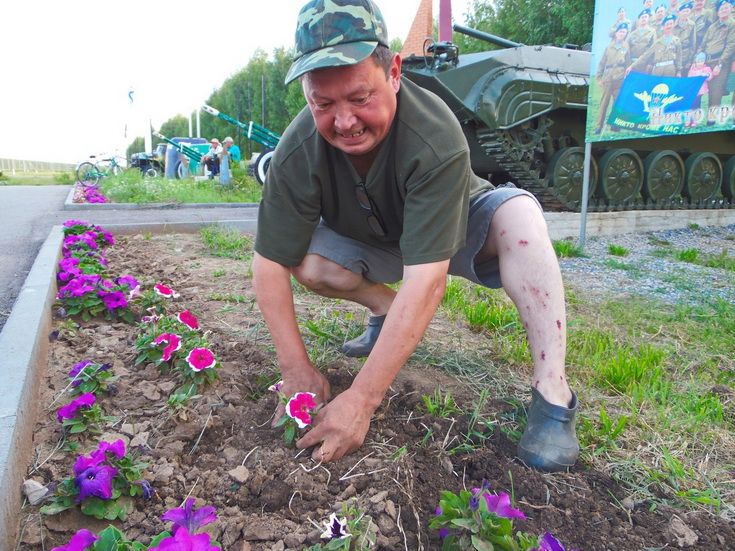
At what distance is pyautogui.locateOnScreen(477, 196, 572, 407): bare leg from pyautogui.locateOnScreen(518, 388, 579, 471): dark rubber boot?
4 centimetres

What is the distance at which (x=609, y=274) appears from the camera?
4578mm

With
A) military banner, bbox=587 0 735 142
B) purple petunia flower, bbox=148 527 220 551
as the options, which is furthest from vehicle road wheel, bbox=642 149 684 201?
purple petunia flower, bbox=148 527 220 551

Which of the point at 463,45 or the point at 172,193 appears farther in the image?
the point at 463,45

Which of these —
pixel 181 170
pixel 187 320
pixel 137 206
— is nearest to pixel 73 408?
pixel 187 320

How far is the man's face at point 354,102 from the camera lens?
1.53 metres

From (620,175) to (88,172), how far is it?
13125 millimetres

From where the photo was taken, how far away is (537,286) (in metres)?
1.85

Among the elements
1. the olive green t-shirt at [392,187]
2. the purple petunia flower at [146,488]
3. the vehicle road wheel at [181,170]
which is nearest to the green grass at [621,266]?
the olive green t-shirt at [392,187]

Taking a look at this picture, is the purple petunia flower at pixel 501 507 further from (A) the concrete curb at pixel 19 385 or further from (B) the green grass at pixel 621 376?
(A) the concrete curb at pixel 19 385

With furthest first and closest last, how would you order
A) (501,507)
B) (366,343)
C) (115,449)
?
1. (366,343)
2. (115,449)
3. (501,507)

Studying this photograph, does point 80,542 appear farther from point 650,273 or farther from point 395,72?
point 650,273

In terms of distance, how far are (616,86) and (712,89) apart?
0.81 meters

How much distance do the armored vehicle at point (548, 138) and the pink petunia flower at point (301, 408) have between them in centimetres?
620

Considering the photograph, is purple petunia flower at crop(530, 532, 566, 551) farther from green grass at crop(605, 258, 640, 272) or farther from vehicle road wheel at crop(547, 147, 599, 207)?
vehicle road wheel at crop(547, 147, 599, 207)
